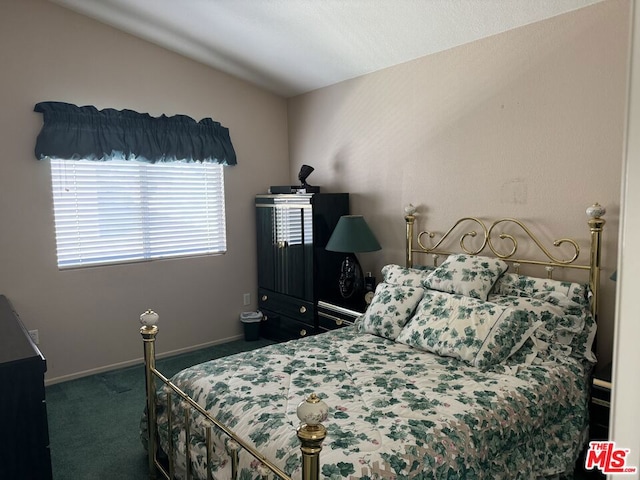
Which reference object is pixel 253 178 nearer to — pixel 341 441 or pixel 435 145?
pixel 435 145

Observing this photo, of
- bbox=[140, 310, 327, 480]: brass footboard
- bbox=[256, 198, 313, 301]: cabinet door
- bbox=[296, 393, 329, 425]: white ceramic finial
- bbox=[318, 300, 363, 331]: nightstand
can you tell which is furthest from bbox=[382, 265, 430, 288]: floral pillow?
bbox=[296, 393, 329, 425]: white ceramic finial

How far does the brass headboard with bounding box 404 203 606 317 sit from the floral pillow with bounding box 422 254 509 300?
8.8 inches

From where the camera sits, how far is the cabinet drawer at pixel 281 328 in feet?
13.0

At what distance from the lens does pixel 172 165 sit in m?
4.04

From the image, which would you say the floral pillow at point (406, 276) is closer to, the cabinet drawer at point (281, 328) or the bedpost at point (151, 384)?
the cabinet drawer at point (281, 328)

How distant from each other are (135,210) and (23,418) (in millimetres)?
2224

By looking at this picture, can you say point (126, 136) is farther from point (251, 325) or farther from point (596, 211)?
point (596, 211)

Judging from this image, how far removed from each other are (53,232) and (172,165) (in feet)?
3.62

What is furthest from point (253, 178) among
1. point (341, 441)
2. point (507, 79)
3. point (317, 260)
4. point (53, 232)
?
point (341, 441)

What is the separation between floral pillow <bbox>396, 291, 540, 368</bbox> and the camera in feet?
7.49

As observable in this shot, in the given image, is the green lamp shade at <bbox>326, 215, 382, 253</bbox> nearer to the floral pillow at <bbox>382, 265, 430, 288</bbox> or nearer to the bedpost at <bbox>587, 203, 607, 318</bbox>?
the floral pillow at <bbox>382, 265, 430, 288</bbox>

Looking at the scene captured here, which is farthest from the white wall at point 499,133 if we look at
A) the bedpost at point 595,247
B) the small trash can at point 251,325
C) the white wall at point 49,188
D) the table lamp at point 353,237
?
the small trash can at point 251,325

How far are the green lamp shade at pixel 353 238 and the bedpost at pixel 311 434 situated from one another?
2.23 meters

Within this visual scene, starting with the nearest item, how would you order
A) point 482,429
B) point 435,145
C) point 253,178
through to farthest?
point 482,429
point 435,145
point 253,178
